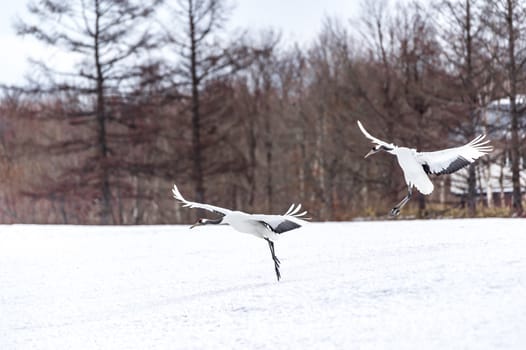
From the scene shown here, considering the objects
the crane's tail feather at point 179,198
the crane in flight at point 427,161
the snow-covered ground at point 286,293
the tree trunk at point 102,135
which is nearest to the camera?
the snow-covered ground at point 286,293

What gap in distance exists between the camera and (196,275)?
40.3 feet

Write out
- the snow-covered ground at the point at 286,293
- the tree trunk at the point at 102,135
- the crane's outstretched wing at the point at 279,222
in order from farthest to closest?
the tree trunk at the point at 102,135
the crane's outstretched wing at the point at 279,222
the snow-covered ground at the point at 286,293

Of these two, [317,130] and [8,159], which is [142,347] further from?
[8,159]

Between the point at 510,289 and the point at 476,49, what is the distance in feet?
50.5

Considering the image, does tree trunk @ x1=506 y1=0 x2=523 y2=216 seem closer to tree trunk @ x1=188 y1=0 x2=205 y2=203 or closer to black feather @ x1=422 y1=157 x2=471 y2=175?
black feather @ x1=422 y1=157 x2=471 y2=175

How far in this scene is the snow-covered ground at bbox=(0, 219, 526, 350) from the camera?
7543mm

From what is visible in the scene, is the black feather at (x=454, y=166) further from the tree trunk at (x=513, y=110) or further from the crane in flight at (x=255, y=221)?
the tree trunk at (x=513, y=110)

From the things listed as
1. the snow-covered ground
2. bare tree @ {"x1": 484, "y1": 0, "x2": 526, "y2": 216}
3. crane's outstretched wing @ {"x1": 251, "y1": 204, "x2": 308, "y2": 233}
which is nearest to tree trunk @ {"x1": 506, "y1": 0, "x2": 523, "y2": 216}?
bare tree @ {"x1": 484, "y1": 0, "x2": 526, "y2": 216}

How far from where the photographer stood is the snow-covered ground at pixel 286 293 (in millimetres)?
7543

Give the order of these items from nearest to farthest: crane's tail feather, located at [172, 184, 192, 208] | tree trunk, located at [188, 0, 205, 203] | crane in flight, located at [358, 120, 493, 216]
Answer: crane's tail feather, located at [172, 184, 192, 208], crane in flight, located at [358, 120, 493, 216], tree trunk, located at [188, 0, 205, 203]

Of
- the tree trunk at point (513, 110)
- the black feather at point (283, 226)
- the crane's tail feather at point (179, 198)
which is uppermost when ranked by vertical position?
the tree trunk at point (513, 110)

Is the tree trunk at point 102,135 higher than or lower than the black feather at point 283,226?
higher

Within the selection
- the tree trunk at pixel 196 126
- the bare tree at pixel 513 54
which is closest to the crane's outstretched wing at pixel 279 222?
the bare tree at pixel 513 54

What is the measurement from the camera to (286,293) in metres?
9.59
